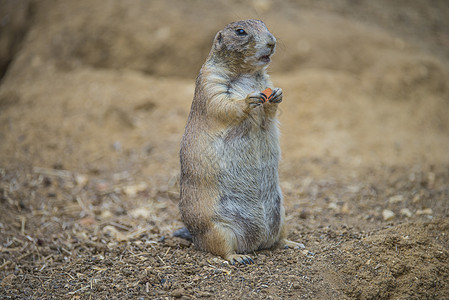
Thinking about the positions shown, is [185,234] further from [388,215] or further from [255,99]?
[388,215]

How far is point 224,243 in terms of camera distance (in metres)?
3.88

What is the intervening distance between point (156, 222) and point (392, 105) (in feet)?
19.1

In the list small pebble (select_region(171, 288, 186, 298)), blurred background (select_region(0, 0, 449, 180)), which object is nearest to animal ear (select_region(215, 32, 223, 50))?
small pebble (select_region(171, 288, 186, 298))

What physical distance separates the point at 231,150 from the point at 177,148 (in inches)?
147

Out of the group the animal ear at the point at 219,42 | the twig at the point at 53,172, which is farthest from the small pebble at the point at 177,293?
A: the twig at the point at 53,172

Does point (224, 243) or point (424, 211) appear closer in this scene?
point (224, 243)

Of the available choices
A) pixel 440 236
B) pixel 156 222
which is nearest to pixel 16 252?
pixel 156 222

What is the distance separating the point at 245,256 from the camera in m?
3.89

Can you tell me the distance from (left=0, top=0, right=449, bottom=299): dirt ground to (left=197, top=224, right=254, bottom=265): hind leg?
0.09 metres

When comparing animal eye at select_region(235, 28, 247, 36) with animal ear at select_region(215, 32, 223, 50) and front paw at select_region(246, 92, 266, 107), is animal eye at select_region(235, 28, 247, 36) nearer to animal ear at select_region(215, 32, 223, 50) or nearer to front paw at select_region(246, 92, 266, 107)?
animal ear at select_region(215, 32, 223, 50)

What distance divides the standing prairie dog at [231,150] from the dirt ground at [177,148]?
288 millimetres

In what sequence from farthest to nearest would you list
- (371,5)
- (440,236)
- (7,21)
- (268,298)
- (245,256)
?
(371,5) → (7,21) → (440,236) → (245,256) → (268,298)

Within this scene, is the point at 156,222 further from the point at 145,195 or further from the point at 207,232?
the point at 207,232

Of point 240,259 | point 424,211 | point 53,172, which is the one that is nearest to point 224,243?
point 240,259
